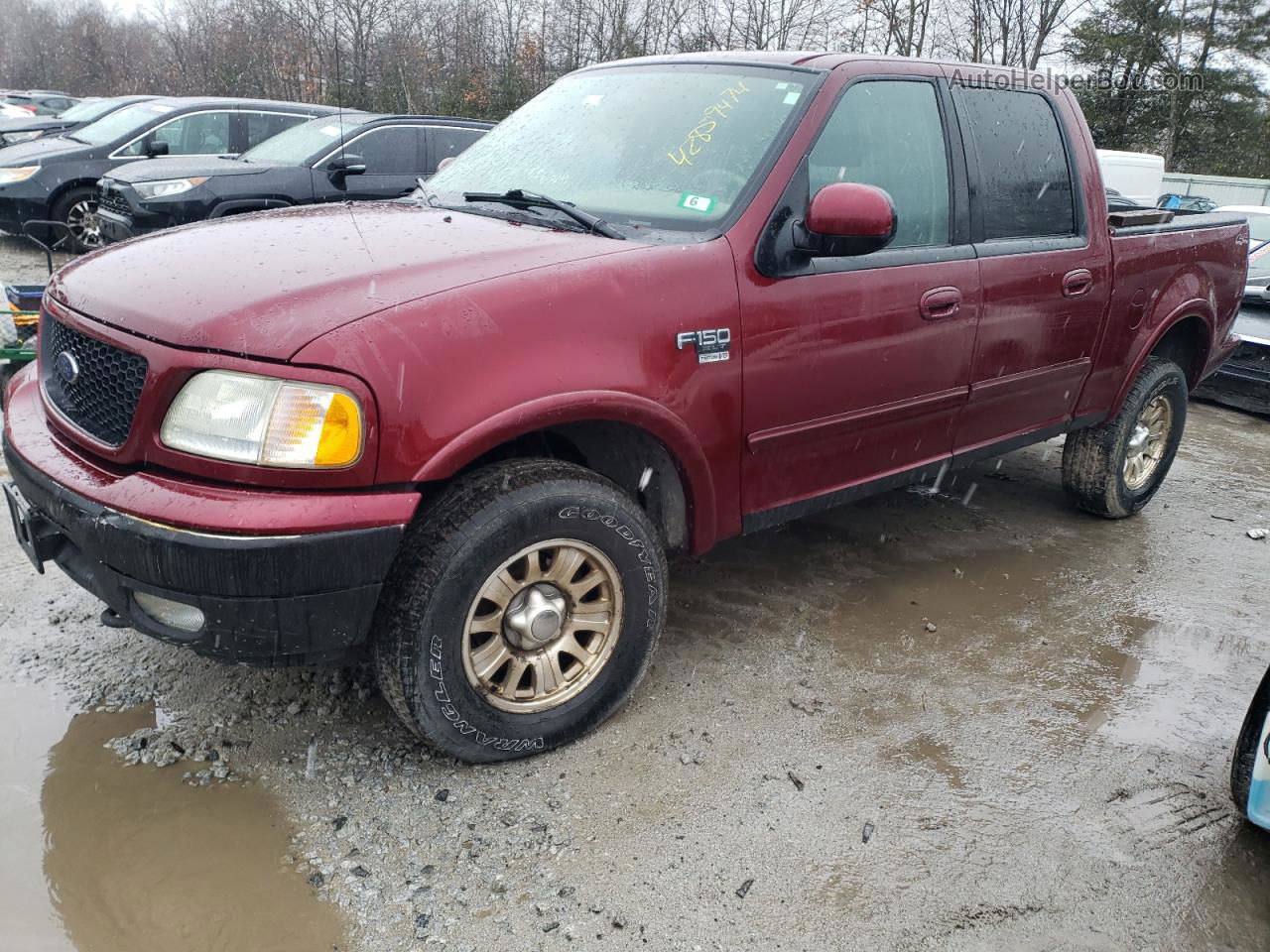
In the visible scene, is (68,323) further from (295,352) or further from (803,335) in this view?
(803,335)

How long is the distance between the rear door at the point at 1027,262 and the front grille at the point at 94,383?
280cm

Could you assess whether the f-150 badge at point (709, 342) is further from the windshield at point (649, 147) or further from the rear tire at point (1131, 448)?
the rear tire at point (1131, 448)

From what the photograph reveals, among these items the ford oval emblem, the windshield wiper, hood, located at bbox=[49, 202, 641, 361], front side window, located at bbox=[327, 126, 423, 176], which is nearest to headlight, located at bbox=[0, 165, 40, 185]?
front side window, located at bbox=[327, 126, 423, 176]

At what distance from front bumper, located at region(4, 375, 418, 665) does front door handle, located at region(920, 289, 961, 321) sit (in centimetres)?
196

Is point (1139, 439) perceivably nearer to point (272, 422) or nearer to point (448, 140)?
point (272, 422)

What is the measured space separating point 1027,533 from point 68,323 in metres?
4.17

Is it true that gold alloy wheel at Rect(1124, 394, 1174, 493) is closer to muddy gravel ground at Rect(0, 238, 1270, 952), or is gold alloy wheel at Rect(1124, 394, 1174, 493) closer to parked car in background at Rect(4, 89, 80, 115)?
muddy gravel ground at Rect(0, 238, 1270, 952)

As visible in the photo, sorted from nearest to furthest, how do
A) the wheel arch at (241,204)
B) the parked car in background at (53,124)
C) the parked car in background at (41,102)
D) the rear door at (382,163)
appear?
the wheel arch at (241,204) → the rear door at (382,163) → the parked car in background at (53,124) → the parked car in background at (41,102)

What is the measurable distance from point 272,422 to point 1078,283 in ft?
10.7

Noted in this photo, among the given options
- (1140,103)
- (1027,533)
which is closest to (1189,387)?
(1027,533)

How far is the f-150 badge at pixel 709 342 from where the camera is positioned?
277cm

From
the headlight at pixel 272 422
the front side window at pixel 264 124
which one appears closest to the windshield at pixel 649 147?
the headlight at pixel 272 422

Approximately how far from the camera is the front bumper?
2174 millimetres

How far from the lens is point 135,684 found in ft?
9.93
